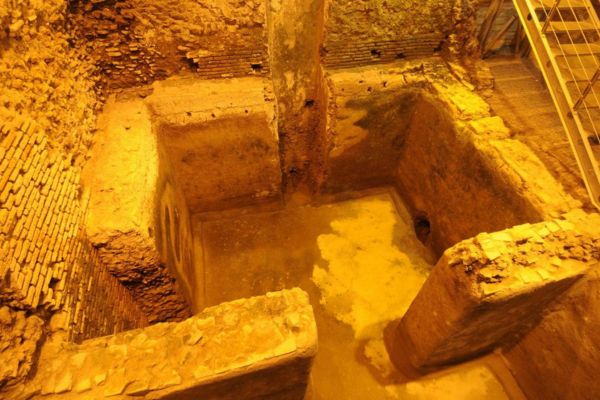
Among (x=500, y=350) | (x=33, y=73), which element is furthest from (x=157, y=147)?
(x=500, y=350)

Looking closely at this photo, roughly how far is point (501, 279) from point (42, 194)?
8.62 feet

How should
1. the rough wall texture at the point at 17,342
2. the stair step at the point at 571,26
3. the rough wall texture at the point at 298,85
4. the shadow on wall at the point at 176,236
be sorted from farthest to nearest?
the rough wall texture at the point at 298,85, the stair step at the point at 571,26, the shadow on wall at the point at 176,236, the rough wall texture at the point at 17,342

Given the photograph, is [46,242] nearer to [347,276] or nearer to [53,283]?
[53,283]

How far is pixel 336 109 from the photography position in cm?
346

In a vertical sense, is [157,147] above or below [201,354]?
above

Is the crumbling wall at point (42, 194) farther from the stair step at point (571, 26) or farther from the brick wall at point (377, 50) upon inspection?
the stair step at point (571, 26)

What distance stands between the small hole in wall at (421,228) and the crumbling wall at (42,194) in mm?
3074

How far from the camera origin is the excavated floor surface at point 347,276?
2.90 meters

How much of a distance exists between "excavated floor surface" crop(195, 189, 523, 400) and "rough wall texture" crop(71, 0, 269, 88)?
1703mm

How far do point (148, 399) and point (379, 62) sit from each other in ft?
11.3

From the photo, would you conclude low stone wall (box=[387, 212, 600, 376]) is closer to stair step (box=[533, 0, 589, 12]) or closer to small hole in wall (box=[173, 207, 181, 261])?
stair step (box=[533, 0, 589, 12])

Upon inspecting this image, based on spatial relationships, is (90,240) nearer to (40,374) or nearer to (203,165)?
(40,374)

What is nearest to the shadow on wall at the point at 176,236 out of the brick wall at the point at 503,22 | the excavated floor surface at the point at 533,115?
the excavated floor surface at the point at 533,115

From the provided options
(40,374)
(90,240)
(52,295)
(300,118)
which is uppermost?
(300,118)
